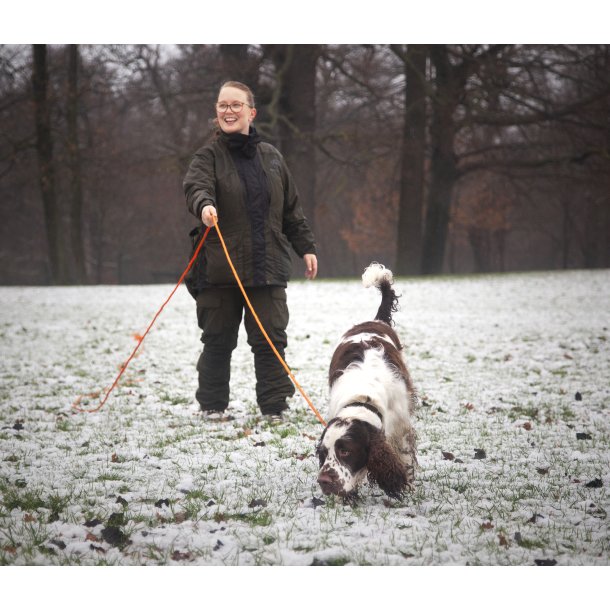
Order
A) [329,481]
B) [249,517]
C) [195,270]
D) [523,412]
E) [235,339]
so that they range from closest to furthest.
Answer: [329,481] → [249,517] → [195,270] → [235,339] → [523,412]

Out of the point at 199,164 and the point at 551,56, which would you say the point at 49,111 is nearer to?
the point at 551,56

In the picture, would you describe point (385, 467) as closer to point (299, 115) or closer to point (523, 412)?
point (523, 412)

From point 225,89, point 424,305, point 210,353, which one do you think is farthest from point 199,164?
point 424,305

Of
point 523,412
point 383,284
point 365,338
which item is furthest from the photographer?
point 523,412

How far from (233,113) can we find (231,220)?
809 mm

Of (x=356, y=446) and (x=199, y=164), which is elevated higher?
(x=199, y=164)

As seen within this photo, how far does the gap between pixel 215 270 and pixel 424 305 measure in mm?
9689

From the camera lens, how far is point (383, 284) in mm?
4781

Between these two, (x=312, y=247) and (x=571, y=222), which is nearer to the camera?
(x=312, y=247)

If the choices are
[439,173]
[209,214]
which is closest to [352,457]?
[209,214]

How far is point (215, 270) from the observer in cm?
495

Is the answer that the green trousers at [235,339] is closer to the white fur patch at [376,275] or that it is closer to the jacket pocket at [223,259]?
the jacket pocket at [223,259]

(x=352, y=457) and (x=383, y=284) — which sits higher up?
(x=383, y=284)
